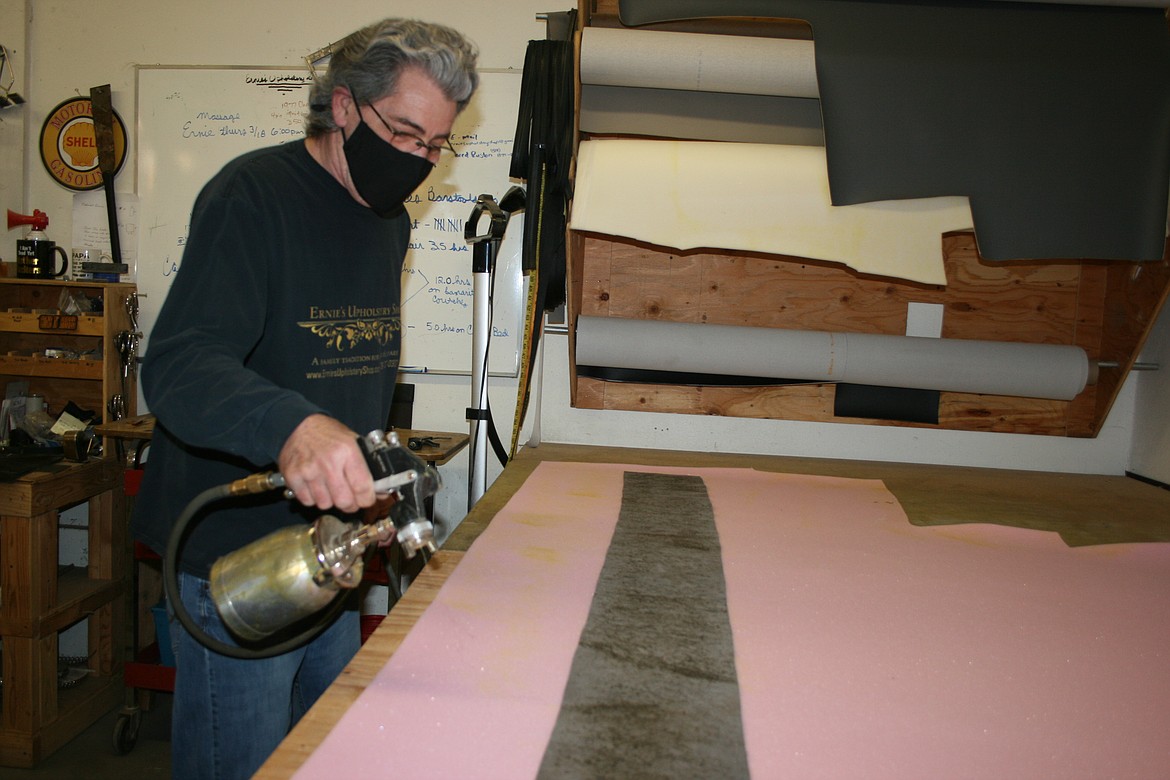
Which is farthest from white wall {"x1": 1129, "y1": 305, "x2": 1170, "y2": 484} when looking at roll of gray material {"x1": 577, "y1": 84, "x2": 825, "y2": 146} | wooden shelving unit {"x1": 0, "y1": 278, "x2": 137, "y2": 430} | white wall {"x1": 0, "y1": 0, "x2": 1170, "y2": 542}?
wooden shelving unit {"x1": 0, "y1": 278, "x2": 137, "y2": 430}

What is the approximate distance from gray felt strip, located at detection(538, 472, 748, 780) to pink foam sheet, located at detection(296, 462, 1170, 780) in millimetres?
26

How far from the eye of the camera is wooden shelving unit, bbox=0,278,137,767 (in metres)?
2.24

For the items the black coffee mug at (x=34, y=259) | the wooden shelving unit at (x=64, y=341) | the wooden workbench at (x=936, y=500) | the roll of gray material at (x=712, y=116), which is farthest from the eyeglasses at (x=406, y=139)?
the black coffee mug at (x=34, y=259)

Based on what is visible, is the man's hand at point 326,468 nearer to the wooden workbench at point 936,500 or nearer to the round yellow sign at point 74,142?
the wooden workbench at point 936,500

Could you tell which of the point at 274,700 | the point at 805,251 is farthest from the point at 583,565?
the point at 805,251

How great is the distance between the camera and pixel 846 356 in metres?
2.43

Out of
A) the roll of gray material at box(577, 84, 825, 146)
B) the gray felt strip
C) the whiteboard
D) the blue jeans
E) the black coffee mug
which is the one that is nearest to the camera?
the gray felt strip

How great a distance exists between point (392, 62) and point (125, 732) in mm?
2220

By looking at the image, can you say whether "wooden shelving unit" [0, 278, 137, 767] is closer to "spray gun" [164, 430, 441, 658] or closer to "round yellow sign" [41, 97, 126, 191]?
"round yellow sign" [41, 97, 126, 191]

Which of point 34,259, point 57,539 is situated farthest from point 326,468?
point 34,259

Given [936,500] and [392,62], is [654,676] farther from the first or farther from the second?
[936,500]

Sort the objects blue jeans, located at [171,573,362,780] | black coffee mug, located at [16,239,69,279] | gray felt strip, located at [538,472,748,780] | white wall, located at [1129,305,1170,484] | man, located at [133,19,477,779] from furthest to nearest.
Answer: black coffee mug, located at [16,239,69,279], white wall, located at [1129,305,1170,484], blue jeans, located at [171,573,362,780], man, located at [133,19,477,779], gray felt strip, located at [538,472,748,780]

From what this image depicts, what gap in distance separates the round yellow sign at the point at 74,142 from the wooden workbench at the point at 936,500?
6.02 feet

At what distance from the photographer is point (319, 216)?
1211 millimetres
